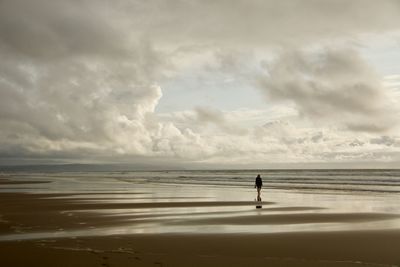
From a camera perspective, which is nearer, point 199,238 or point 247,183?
point 199,238

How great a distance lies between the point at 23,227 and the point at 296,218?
12122 mm

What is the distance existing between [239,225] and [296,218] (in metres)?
4.23

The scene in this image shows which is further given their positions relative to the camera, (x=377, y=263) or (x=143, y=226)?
(x=143, y=226)

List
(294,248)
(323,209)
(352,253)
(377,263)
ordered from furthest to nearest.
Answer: (323,209) < (294,248) < (352,253) < (377,263)

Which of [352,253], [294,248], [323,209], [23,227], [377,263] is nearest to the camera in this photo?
[377,263]

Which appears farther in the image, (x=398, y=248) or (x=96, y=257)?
(x=398, y=248)

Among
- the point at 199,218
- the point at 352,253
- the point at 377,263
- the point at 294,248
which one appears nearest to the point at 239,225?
the point at 199,218

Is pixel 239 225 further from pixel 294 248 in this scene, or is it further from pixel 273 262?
pixel 273 262

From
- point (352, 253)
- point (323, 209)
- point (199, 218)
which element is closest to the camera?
point (352, 253)

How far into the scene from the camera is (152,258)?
11.5 metres

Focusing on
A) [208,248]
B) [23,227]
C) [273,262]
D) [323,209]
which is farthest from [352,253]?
[323,209]

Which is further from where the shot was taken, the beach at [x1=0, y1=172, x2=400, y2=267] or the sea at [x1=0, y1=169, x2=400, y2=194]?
the sea at [x1=0, y1=169, x2=400, y2=194]

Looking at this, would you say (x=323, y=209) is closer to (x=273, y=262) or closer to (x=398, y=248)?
(x=398, y=248)

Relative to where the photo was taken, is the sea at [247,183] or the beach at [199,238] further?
the sea at [247,183]
